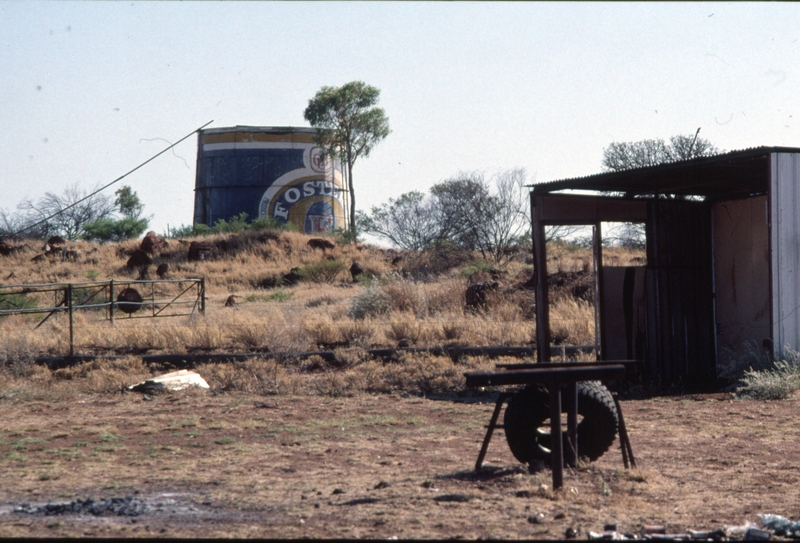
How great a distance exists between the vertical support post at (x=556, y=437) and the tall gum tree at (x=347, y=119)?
37958 mm

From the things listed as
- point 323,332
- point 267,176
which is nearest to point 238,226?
point 267,176

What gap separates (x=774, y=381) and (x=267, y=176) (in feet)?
113

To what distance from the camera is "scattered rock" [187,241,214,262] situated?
116 feet

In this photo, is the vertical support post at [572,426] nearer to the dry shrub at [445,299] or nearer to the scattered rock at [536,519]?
the scattered rock at [536,519]

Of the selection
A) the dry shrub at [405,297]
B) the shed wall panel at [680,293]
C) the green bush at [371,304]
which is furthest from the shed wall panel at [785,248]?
the green bush at [371,304]

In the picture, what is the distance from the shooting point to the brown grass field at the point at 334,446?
16.7 ft

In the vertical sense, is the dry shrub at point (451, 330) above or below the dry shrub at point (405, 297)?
below

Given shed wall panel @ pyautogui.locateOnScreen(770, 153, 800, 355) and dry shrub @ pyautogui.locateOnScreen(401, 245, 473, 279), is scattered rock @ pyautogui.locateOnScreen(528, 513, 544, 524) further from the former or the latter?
dry shrub @ pyautogui.locateOnScreen(401, 245, 473, 279)

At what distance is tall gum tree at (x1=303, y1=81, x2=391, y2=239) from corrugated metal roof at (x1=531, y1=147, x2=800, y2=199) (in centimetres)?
3084

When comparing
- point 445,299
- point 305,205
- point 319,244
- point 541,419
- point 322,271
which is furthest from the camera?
point 305,205

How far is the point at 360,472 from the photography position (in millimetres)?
6652

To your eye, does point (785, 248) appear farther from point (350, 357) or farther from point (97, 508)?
point (97, 508)

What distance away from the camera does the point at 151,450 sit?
7.77 metres

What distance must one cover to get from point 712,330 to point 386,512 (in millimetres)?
9485
